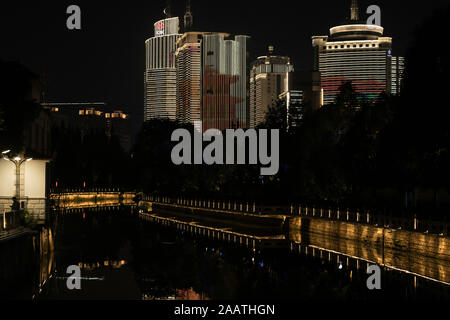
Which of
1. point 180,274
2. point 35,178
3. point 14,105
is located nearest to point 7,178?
point 35,178

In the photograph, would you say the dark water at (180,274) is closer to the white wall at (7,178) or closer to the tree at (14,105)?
the white wall at (7,178)

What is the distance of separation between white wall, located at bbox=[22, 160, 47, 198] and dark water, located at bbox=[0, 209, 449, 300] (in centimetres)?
287

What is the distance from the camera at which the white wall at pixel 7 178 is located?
1638 inches

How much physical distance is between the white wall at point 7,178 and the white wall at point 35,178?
2.86 ft

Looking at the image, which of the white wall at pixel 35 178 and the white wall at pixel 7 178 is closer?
the white wall at pixel 7 178

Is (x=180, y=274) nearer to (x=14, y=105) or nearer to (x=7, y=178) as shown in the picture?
(x=14, y=105)

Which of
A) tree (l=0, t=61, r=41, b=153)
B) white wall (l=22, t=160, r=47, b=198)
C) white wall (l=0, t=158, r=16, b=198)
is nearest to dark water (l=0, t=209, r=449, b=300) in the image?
white wall (l=22, t=160, r=47, b=198)

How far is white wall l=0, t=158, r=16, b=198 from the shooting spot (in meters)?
41.6

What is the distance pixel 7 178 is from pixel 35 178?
1767 millimetres

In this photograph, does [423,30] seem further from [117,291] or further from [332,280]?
[117,291]

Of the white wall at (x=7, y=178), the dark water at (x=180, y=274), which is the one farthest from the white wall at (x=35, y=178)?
the dark water at (x=180, y=274)

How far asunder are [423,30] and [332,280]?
592 inches

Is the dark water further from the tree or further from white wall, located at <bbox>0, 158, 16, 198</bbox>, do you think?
the tree

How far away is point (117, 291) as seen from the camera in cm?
2941
